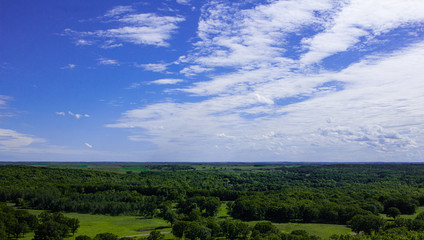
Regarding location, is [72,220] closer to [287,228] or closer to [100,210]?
[100,210]

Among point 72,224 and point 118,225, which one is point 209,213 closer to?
point 118,225

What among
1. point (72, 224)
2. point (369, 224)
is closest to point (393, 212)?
point (369, 224)

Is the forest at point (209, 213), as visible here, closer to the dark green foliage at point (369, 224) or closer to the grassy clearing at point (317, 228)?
the dark green foliage at point (369, 224)

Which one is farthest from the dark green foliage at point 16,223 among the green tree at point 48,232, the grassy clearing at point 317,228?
the grassy clearing at point 317,228

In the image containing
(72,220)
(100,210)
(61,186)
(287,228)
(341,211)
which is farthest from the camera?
(61,186)

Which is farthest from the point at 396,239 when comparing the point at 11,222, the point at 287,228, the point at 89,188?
the point at 89,188

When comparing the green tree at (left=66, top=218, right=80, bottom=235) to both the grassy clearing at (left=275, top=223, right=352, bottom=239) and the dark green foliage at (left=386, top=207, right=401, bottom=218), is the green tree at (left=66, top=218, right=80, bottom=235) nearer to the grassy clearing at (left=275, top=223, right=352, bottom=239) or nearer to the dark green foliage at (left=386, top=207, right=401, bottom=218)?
the grassy clearing at (left=275, top=223, right=352, bottom=239)
